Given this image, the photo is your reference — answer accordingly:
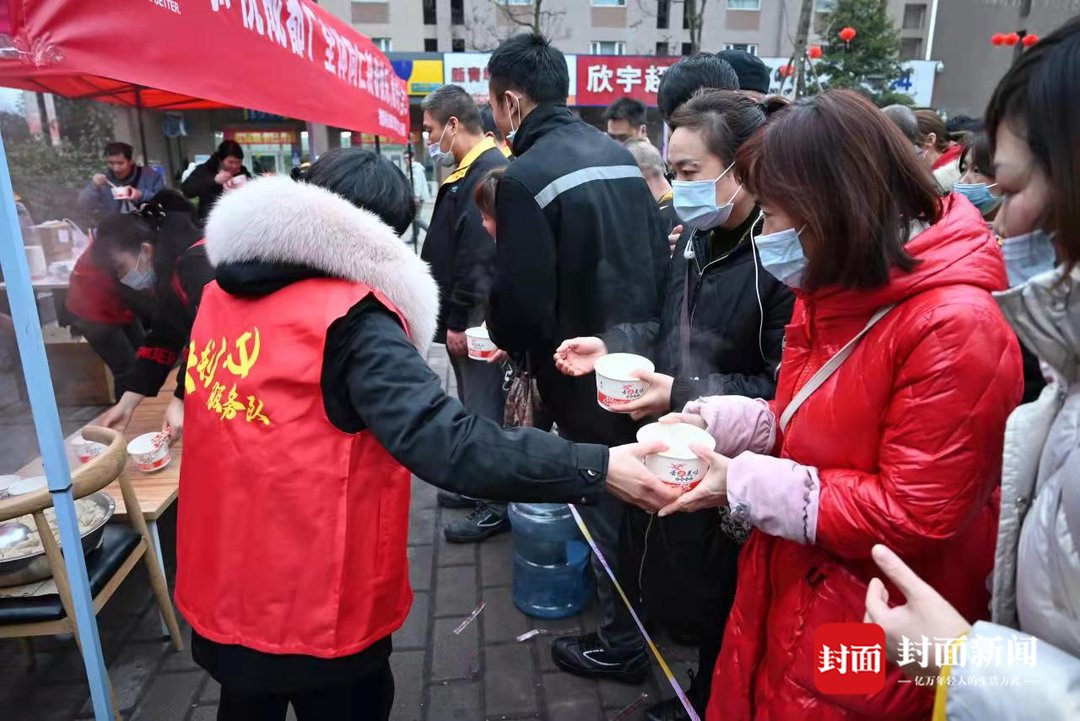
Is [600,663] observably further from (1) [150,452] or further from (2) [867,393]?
(1) [150,452]

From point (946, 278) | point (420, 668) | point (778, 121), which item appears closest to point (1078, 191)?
point (946, 278)

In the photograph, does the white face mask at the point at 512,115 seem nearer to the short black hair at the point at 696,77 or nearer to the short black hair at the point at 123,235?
the short black hair at the point at 696,77

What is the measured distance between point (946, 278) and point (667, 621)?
1328 millimetres

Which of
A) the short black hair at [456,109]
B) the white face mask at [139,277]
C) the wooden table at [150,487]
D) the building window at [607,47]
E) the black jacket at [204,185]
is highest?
the building window at [607,47]

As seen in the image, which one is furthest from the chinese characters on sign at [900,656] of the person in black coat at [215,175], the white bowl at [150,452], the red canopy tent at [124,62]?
the person in black coat at [215,175]

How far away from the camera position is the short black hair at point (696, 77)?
3330 mm

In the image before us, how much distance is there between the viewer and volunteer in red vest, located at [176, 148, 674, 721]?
1.47 meters

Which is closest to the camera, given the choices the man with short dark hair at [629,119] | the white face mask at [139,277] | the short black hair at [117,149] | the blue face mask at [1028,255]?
the blue face mask at [1028,255]

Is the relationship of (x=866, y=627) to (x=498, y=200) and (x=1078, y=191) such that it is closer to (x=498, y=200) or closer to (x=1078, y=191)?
(x=1078, y=191)

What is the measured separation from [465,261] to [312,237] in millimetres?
2460

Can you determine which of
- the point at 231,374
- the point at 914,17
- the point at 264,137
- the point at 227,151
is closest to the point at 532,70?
the point at 231,374

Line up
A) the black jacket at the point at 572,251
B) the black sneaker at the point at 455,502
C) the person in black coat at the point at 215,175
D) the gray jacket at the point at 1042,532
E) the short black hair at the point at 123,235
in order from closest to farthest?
the gray jacket at the point at 1042,532, the black jacket at the point at 572,251, the black sneaker at the point at 455,502, the short black hair at the point at 123,235, the person in black coat at the point at 215,175

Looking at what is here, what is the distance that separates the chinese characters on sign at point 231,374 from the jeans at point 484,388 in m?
2.50

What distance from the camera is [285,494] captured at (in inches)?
59.2
